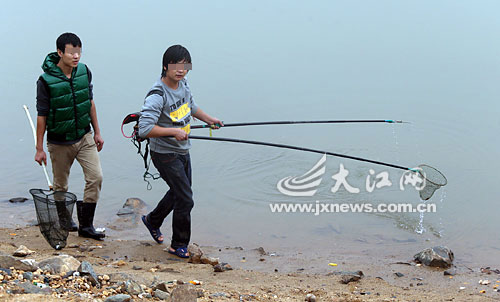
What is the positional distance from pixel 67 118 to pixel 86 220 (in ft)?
3.38

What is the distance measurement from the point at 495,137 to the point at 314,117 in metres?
2.54

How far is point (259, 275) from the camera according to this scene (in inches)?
201

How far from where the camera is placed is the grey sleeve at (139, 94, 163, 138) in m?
4.78

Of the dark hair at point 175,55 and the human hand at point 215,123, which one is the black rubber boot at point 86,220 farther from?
the dark hair at point 175,55

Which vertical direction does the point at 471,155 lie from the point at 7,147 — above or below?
above

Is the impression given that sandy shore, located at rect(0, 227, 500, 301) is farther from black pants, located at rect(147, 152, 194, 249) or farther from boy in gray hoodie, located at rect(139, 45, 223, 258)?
boy in gray hoodie, located at rect(139, 45, 223, 258)

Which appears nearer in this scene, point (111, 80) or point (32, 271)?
point (32, 271)

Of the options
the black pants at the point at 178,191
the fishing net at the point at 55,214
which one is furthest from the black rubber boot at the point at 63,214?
the black pants at the point at 178,191

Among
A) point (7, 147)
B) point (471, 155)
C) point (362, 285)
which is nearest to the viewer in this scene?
point (362, 285)

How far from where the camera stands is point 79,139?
5445 millimetres

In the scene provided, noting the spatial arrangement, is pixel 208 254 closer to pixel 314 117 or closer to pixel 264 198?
pixel 264 198

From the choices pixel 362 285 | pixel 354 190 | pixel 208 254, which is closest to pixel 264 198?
pixel 354 190

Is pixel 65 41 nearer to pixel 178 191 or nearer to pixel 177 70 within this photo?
pixel 177 70

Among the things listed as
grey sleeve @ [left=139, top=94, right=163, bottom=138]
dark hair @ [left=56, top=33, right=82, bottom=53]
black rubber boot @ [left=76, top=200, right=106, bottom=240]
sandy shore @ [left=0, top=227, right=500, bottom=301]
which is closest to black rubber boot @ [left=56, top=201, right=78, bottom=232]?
sandy shore @ [left=0, top=227, right=500, bottom=301]
